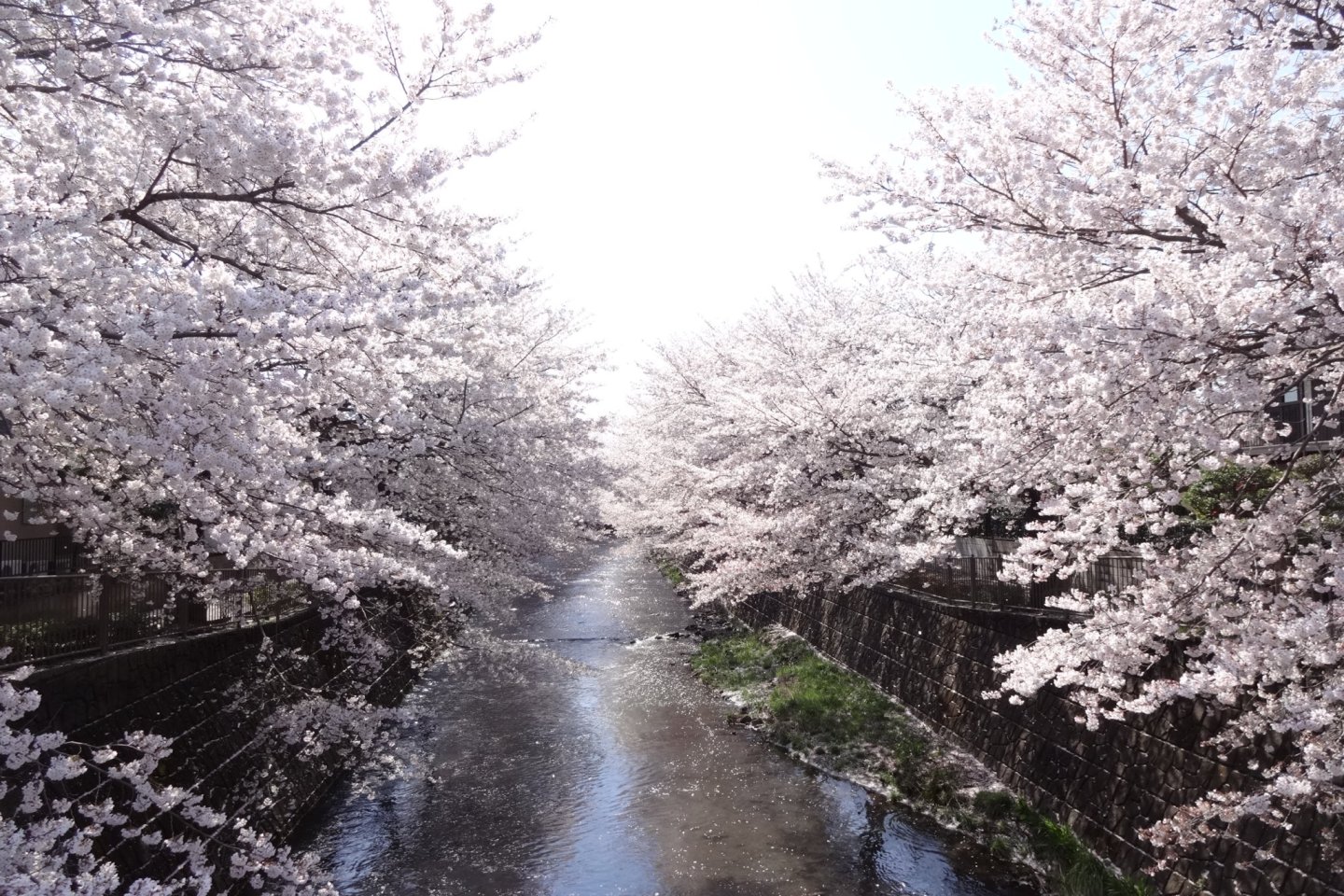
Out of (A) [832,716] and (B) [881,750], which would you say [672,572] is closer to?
(A) [832,716]

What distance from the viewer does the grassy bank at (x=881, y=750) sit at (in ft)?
28.7

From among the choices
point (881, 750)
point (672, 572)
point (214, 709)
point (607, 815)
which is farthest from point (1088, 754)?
point (672, 572)

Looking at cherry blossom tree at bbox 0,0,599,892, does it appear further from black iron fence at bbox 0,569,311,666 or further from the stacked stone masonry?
the stacked stone masonry

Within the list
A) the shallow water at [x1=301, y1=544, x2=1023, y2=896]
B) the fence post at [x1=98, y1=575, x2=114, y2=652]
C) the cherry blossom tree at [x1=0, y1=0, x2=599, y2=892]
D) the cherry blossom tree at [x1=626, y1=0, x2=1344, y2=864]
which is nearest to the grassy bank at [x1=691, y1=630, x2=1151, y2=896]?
the shallow water at [x1=301, y1=544, x2=1023, y2=896]

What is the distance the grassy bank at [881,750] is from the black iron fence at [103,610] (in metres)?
7.77

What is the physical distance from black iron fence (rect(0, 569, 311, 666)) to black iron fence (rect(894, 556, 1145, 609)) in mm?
8241

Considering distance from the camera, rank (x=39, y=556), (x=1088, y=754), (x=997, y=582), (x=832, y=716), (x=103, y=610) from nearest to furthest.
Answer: (x=103, y=610) → (x=1088, y=754) → (x=997, y=582) → (x=832, y=716) → (x=39, y=556)

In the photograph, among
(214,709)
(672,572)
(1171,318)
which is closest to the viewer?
(1171,318)

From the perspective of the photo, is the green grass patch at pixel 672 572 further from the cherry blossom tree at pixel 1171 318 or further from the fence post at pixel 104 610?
the cherry blossom tree at pixel 1171 318

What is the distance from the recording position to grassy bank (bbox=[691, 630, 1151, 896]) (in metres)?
8.73

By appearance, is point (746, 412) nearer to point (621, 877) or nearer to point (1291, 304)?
point (621, 877)

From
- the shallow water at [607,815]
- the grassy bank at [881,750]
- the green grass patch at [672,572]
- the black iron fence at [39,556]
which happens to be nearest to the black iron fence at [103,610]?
the shallow water at [607,815]

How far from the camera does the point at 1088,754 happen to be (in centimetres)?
914

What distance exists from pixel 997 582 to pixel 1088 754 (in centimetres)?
280
